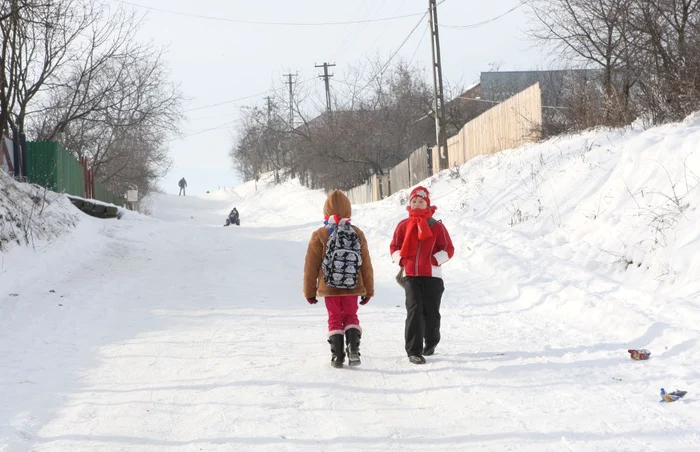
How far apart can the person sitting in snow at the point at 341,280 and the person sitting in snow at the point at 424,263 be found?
364 mm

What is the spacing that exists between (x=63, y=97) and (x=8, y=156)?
1133cm

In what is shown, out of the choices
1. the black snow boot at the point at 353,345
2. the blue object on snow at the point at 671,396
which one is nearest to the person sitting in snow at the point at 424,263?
the black snow boot at the point at 353,345

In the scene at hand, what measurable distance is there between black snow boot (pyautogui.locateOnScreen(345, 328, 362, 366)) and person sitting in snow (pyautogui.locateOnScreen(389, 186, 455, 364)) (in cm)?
47

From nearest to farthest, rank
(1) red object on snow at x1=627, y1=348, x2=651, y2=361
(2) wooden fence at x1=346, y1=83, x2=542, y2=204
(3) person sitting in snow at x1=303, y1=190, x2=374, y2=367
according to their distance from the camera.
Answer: (1) red object on snow at x1=627, y1=348, x2=651, y2=361 → (3) person sitting in snow at x1=303, y1=190, x2=374, y2=367 → (2) wooden fence at x1=346, y1=83, x2=542, y2=204

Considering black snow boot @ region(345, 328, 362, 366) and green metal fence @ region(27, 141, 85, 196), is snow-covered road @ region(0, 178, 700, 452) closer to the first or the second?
black snow boot @ region(345, 328, 362, 366)

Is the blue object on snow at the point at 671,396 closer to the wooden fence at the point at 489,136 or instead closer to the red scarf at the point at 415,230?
the red scarf at the point at 415,230

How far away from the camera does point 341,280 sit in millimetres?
6637

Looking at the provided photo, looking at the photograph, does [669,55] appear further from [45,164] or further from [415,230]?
[45,164]

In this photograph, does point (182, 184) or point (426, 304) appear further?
point (182, 184)

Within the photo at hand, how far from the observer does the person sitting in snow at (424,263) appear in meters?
6.68

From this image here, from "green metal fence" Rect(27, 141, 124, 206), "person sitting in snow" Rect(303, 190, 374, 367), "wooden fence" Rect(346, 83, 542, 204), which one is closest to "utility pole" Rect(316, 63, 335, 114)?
"wooden fence" Rect(346, 83, 542, 204)

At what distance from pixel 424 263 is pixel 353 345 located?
3.32ft

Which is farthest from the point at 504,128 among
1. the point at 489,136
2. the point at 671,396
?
the point at 671,396

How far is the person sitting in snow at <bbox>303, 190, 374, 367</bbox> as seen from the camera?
6.64m
